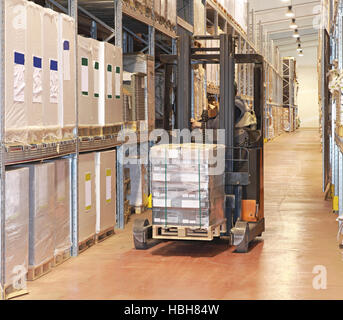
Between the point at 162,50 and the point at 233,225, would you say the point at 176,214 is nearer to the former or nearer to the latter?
the point at 233,225

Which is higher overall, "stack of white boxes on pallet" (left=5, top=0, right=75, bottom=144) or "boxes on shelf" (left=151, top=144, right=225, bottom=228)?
"stack of white boxes on pallet" (left=5, top=0, right=75, bottom=144)

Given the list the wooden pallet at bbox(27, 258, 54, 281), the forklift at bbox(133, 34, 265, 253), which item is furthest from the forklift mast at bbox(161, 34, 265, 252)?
the wooden pallet at bbox(27, 258, 54, 281)

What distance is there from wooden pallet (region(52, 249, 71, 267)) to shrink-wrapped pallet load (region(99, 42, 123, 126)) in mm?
1591

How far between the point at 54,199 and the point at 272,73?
27.8 m

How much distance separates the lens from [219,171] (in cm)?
635

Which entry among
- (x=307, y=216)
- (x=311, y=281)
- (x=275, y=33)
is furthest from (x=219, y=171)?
(x=275, y=33)

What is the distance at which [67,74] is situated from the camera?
229 inches

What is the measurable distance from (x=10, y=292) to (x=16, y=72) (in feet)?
5.51

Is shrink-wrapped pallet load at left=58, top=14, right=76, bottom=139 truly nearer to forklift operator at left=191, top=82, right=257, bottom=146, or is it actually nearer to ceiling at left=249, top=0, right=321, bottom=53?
forklift operator at left=191, top=82, right=257, bottom=146

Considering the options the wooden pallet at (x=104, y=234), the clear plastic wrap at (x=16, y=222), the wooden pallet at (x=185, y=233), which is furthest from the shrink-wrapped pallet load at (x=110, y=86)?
the clear plastic wrap at (x=16, y=222)

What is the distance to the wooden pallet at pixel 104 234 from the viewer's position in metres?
6.96

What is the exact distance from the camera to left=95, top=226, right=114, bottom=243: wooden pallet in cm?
696

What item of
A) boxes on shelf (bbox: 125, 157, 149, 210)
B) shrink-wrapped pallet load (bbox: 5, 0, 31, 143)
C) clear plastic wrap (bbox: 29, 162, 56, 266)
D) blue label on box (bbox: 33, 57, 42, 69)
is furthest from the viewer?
boxes on shelf (bbox: 125, 157, 149, 210)

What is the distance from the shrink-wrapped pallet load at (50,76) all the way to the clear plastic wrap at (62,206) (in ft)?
1.18
